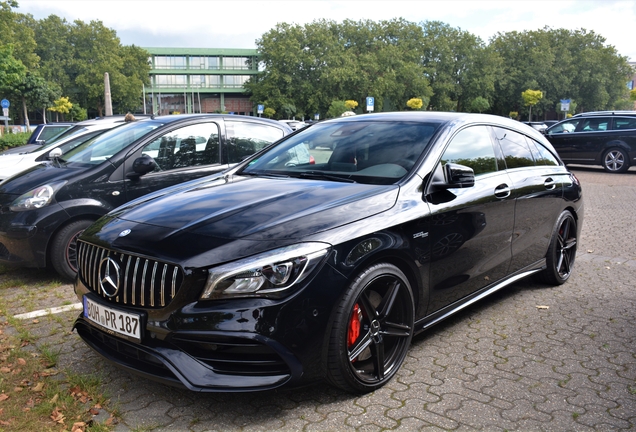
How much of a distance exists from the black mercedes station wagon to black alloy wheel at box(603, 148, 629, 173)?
612 inches

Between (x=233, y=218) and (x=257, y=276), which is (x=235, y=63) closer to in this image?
(x=233, y=218)

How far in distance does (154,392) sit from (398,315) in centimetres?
154

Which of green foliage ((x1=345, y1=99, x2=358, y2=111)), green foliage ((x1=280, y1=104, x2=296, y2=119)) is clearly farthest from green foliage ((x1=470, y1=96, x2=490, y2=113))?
green foliage ((x1=280, y1=104, x2=296, y2=119))

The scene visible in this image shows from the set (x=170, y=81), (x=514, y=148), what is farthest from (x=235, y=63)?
(x=514, y=148)

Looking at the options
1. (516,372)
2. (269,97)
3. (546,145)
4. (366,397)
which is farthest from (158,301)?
(269,97)

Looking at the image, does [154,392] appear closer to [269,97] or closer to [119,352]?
[119,352]

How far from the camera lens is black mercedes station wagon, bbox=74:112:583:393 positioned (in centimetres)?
292

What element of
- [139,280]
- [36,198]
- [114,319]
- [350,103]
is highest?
[350,103]

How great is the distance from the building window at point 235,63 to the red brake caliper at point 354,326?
117 metres

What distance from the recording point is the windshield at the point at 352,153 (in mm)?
4047

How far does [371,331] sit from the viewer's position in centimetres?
341

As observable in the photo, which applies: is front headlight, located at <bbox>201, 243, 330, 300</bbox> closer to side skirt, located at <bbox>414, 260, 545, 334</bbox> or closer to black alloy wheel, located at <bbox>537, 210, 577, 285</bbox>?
side skirt, located at <bbox>414, 260, 545, 334</bbox>

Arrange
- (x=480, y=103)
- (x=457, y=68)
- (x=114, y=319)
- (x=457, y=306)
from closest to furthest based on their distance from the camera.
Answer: (x=114, y=319) < (x=457, y=306) < (x=480, y=103) < (x=457, y=68)

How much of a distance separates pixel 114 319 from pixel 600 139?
18539mm
